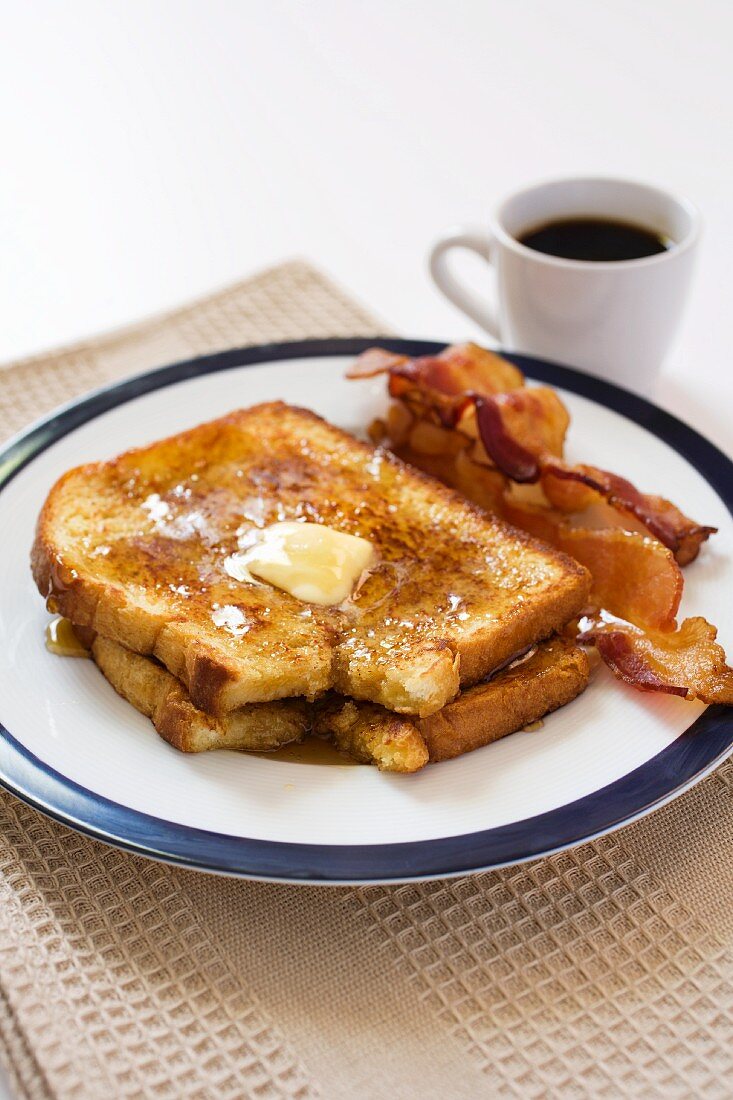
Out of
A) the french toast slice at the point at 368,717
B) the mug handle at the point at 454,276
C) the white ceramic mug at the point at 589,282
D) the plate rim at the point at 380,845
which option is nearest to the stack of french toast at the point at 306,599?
the french toast slice at the point at 368,717

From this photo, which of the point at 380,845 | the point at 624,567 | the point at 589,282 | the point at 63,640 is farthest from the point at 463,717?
the point at 589,282

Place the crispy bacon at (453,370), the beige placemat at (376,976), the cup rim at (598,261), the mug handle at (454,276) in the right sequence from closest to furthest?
the beige placemat at (376,976) → the crispy bacon at (453,370) → the cup rim at (598,261) → the mug handle at (454,276)

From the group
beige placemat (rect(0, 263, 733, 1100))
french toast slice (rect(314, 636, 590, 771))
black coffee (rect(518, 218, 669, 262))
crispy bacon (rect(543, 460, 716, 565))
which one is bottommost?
beige placemat (rect(0, 263, 733, 1100))

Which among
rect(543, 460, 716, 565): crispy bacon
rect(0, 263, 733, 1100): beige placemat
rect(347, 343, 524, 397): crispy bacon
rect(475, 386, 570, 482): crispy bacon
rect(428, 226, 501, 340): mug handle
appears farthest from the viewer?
rect(428, 226, 501, 340): mug handle

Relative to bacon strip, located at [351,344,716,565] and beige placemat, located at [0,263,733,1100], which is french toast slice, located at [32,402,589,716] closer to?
bacon strip, located at [351,344,716,565]

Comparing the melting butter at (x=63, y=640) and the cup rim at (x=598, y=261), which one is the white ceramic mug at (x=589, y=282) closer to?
the cup rim at (x=598, y=261)

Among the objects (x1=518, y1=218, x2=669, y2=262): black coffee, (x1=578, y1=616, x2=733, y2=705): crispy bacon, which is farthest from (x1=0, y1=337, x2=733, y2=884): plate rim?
(x1=518, y1=218, x2=669, y2=262): black coffee

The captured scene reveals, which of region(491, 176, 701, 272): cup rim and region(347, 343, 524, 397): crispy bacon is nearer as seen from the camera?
region(347, 343, 524, 397): crispy bacon

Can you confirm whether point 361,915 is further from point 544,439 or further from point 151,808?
point 544,439

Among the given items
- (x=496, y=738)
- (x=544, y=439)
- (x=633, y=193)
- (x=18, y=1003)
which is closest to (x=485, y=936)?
(x=496, y=738)
